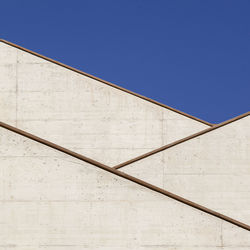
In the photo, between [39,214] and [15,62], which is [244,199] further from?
[15,62]

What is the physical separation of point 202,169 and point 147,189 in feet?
→ 18.7

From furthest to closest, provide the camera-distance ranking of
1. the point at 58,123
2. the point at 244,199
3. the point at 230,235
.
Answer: the point at 58,123
the point at 244,199
the point at 230,235

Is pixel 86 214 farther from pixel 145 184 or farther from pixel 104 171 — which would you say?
pixel 145 184

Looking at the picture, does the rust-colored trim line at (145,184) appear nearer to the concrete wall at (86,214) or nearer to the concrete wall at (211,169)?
the concrete wall at (86,214)

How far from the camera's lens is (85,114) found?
52.6 ft

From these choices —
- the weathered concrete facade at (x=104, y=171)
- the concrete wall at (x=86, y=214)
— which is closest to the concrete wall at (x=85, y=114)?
the weathered concrete facade at (x=104, y=171)

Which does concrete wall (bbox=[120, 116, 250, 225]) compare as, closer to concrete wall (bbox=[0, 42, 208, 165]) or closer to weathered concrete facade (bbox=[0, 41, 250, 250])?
weathered concrete facade (bbox=[0, 41, 250, 250])

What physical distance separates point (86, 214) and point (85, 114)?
901cm

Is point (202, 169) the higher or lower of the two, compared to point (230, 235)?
higher

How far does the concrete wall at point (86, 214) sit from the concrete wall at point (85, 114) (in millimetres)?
8543

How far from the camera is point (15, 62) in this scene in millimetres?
16312

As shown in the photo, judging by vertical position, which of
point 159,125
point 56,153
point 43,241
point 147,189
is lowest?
point 43,241

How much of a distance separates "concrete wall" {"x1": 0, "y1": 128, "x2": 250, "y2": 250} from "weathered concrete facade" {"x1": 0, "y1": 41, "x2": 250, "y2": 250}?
13 mm

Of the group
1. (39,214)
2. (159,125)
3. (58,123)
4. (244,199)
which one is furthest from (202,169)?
(39,214)
